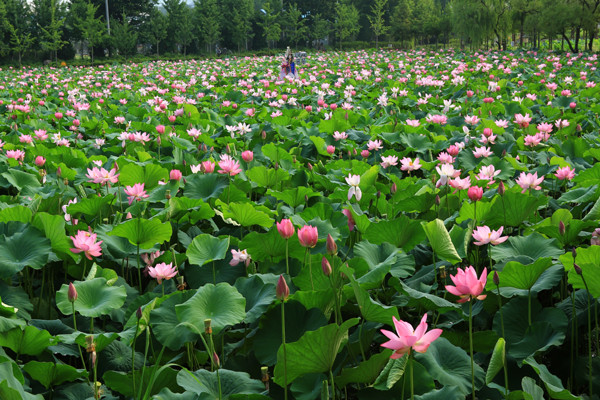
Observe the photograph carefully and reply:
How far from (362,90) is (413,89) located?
0.75 meters

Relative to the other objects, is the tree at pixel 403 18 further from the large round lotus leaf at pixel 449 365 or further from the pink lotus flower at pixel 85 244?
the large round lotus leaf at pixel 449 365

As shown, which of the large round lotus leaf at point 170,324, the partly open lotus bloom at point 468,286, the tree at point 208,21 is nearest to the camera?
the partly open lotus bloom at point 468,286

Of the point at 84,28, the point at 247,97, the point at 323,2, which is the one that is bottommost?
the point at 247,97

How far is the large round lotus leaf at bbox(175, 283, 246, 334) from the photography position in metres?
1.19

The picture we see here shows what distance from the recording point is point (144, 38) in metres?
32.5

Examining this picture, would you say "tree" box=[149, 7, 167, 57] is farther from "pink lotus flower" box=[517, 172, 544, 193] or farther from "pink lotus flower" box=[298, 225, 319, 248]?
"pink lotus flower" box=[298, 225, 319, 248]

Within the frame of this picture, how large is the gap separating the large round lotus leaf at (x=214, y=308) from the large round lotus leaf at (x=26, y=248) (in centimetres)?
Answer: 62

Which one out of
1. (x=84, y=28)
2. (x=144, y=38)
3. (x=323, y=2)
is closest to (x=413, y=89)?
(x=84, y=28)

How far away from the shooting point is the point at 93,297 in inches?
55.6

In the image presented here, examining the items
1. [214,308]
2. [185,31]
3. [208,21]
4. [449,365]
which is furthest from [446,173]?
[208,21]

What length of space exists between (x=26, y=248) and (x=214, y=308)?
0.76m

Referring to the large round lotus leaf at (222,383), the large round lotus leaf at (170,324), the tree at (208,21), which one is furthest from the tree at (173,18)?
the large round lotus leaf at (222,383)

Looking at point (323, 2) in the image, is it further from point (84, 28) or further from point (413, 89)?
point (413, 89)

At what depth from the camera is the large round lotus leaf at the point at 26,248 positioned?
60.6 inches
